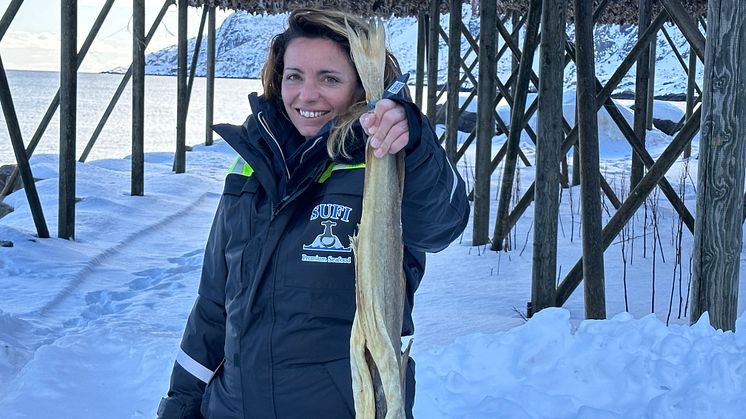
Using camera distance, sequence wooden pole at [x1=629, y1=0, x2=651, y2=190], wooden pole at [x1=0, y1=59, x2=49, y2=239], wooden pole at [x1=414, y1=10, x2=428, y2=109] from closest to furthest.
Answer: wooden pole at [x1=0, y1=59, x2=49, y2=239]
wooden pole at [x1=629, y1=0, x2=651, y2=190]
wooden pole at [x1=414, y1=10, x2=428, y2=109]

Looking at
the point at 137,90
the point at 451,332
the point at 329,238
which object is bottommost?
the point at 451,332

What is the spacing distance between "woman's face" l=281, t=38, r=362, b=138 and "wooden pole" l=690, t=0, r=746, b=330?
1.95 meters

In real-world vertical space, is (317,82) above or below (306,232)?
above

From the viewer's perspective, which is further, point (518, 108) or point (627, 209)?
point (518, 108)

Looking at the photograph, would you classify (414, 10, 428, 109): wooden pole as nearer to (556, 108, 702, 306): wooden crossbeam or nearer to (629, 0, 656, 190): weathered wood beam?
(629, 0, 656, 190): weathered wood beam

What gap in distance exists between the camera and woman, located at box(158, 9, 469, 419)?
1.63 meters

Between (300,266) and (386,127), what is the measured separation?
1.61 ft

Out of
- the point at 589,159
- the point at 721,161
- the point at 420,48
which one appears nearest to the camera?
the point at 721,161

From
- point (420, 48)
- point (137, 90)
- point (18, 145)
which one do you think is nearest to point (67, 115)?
point (18, 145)

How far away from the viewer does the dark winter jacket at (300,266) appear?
64.2 inches

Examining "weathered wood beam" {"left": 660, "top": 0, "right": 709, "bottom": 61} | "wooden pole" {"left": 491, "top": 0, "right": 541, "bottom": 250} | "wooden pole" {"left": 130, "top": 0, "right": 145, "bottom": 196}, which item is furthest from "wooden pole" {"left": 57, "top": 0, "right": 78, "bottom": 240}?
"weathered wood beam" {"left": 660, "top": 0, "right": 709, "bottom": 61}

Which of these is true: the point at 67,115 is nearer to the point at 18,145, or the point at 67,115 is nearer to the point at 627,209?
the point at 18,145

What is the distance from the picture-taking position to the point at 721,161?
3.23 m

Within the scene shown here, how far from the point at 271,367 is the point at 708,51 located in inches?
88.3
